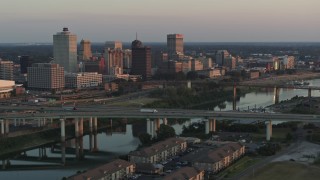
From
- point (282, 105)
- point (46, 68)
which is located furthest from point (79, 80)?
point (282, 105)

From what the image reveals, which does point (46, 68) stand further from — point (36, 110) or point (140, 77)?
point (36, 110)

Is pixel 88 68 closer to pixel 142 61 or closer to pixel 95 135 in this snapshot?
pixel 142 61

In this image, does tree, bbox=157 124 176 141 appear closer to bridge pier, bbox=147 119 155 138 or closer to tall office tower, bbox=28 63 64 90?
bridge pier, bbox=147 119 155 138

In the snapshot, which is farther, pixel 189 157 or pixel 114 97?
pixel 114 97

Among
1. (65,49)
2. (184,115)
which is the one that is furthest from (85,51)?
(184,115)

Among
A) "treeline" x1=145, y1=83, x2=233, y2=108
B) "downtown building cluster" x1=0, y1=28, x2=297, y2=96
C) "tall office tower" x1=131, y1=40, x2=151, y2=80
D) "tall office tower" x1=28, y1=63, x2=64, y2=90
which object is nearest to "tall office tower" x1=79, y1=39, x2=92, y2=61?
"downtown building cluster" x1=0, y1=28, x2=297, y2=96
